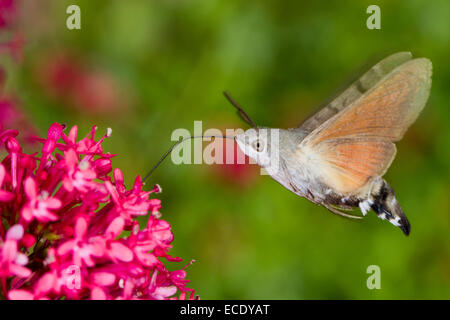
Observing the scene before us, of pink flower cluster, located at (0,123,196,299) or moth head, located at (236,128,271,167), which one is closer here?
pink flower cluster, located at (0,123,196,299)

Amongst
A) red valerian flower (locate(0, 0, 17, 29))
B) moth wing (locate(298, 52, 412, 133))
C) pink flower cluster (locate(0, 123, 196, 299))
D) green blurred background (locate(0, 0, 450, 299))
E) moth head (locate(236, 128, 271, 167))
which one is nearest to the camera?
pink flower cluster (locate(0, 123, 196, 299))

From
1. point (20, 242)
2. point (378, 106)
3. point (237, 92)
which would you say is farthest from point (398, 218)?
point (237, 92)

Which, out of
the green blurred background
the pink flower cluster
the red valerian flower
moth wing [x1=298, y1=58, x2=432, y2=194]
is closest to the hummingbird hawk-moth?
moth wing [x1=298, y1=58, x2=432, y2=194]

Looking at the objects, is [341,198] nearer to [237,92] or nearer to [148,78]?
[237,92]

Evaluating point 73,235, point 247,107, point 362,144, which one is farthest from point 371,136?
point 247,107

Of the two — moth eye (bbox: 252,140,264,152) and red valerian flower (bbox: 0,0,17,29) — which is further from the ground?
red valerian flower (bbox: 0,0,17,29)

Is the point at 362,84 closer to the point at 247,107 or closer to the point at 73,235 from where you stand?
the point at 73,235

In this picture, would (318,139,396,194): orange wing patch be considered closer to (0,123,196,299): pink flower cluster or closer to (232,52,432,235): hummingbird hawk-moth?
(232,52,432,235): hummingbird hawk-moth

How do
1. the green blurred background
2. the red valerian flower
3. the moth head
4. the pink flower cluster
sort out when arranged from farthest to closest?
the green blurred background
the red valerian flower
the moth head
the pink flower cluster
